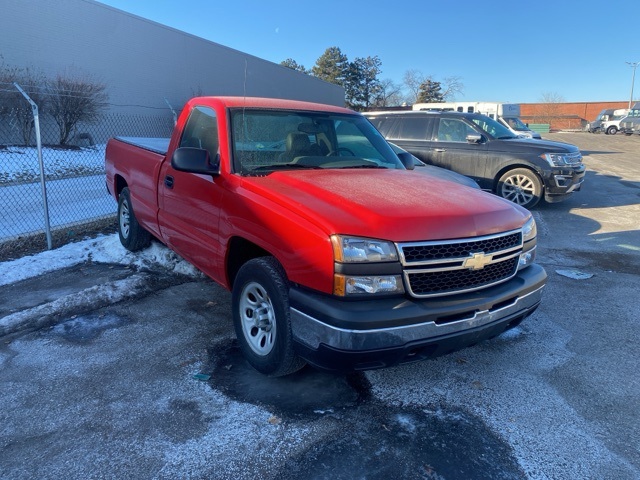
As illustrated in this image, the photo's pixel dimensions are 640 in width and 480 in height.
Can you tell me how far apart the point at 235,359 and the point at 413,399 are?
4.49 feet

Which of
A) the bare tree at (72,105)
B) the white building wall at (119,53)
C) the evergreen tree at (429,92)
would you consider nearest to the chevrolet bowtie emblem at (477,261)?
the white building wall at (119,53)

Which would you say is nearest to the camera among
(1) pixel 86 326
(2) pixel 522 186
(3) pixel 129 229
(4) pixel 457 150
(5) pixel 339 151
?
(1) pixel 86 326

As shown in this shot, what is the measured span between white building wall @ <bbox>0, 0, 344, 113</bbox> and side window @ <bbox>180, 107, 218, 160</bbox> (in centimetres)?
1029

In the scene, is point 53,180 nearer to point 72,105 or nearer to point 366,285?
point 72,105

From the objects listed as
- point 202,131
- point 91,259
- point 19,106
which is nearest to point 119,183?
point 91,259

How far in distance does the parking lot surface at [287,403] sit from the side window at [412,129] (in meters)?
6.77

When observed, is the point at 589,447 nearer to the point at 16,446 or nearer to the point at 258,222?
the point at 258,222

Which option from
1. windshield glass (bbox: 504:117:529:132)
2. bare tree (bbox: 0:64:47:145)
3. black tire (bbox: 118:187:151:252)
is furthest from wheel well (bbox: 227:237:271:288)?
windshield glass (bbox: 504:117:529:132)

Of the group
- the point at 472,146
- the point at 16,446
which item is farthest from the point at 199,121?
the point at 472,146

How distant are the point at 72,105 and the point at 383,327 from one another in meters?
15.8

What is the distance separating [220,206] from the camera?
11.6ft

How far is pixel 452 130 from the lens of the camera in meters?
10.5

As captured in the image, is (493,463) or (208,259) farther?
(208,259)

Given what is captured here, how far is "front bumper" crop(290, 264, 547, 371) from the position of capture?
250cm
